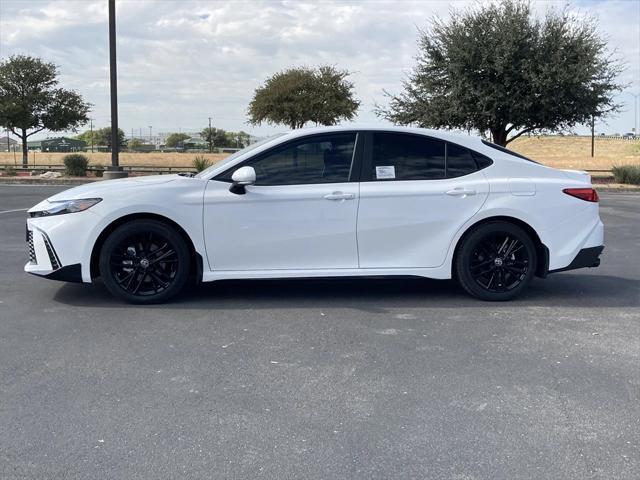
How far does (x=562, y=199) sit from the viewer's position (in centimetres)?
633

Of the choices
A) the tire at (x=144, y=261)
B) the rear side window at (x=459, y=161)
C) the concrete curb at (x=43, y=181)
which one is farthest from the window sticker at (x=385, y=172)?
the concrete curb at (x=43, y=181)

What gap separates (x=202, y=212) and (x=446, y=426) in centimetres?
317

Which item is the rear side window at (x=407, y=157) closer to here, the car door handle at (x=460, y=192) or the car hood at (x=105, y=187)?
the car door handle at (x=460, y=192)

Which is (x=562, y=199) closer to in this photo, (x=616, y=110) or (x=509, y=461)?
(x=509, y=461)

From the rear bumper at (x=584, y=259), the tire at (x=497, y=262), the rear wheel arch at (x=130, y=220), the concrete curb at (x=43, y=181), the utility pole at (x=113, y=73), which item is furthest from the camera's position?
the concrete curb at (x=43, y=181)

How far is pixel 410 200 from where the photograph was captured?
6176mm

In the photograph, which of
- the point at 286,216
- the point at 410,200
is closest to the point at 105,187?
the point at 286,216

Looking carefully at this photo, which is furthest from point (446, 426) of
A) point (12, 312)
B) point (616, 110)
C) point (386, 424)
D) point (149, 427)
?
point (616, 110)

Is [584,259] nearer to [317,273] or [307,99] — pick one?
[317,273]

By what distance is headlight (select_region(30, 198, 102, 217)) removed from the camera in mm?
5973

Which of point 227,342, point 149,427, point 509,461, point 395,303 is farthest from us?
point 395,303

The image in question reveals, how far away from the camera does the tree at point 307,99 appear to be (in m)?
42.0

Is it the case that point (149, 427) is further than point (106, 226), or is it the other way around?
point (106, 226)

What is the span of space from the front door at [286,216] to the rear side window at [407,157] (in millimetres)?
319
